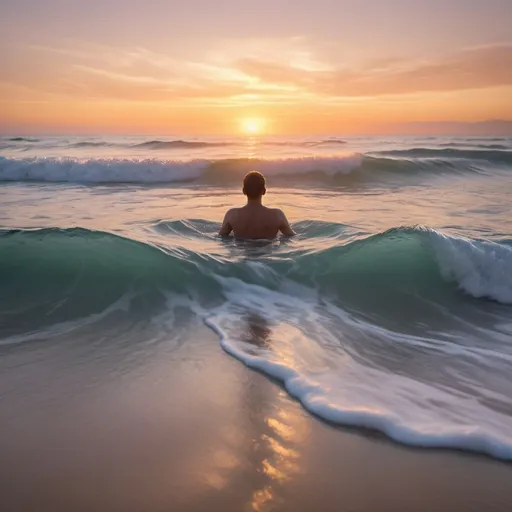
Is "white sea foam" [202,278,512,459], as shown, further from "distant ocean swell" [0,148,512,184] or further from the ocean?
"distant ocean swell" [0,148,512,184]

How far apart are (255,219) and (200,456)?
4624 millimetres

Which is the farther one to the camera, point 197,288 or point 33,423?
point 197,288

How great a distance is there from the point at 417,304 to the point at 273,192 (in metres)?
8.76

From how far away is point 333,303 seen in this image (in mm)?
4672

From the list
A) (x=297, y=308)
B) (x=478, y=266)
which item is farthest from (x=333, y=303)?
(x=478, y=266)

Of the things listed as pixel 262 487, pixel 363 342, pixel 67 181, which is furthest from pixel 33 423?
pixel 67 181

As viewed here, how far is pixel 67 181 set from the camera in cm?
1506

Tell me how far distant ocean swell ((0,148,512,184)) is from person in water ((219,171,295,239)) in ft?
28.8

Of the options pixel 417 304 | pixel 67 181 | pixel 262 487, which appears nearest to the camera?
pixel 262 487

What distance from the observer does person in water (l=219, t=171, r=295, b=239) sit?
21.7ft

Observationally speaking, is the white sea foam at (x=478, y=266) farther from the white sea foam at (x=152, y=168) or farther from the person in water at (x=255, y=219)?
the white sea foam at (x=152, y=168)

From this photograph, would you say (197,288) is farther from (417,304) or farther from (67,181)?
(67,181)

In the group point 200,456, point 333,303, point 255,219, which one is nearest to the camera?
point 200,456

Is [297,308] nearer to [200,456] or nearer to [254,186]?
[200,456]
